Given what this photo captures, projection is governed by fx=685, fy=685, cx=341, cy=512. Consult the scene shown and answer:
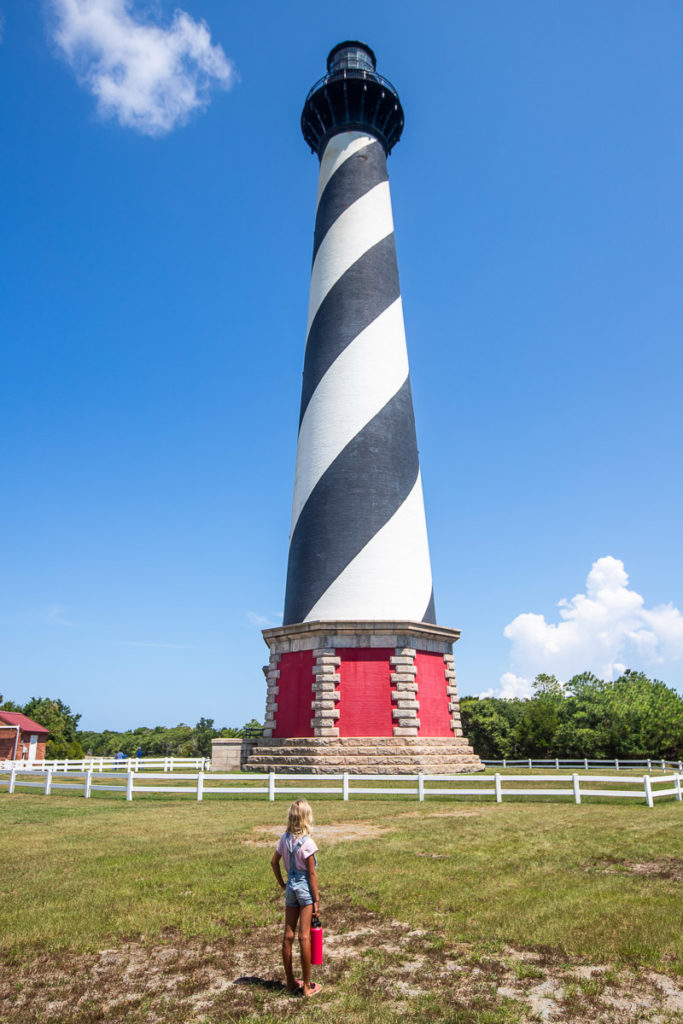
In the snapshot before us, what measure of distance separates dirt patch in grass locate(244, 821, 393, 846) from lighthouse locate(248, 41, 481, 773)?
708 centimetres

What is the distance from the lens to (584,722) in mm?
37219

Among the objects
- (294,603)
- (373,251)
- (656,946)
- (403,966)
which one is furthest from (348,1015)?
(373,251)

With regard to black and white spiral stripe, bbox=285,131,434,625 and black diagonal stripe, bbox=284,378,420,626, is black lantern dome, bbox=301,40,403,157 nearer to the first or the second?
black and white spiral stripe, bbox=285,131,434,625

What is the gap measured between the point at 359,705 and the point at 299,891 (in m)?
15.0

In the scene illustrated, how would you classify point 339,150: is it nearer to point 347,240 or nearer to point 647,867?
point 347,240

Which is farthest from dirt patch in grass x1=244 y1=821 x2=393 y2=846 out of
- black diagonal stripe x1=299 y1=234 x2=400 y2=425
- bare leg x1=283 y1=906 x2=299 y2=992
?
black diagonal stripe x1=299 y1=234 x2=400 y2=425

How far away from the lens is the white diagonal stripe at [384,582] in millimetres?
21141

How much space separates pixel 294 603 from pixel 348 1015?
17.7 meters

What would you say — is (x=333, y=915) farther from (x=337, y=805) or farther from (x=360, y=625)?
(x=360, y=625)

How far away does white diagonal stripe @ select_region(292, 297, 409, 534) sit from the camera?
23.0m

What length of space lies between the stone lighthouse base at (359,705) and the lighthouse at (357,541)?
1.6 inches

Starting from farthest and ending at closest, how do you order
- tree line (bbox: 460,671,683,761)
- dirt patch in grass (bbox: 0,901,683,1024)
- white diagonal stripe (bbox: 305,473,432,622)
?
tree line (bbox: 460,671,683,761)
white diagonal stripe (bbox: 305,473,432,622)
dirt patch in grass (bbox: 0,901,683,1024)

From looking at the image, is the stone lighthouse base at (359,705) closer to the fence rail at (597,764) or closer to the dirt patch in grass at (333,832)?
the dirt patch in grass at (333,832)

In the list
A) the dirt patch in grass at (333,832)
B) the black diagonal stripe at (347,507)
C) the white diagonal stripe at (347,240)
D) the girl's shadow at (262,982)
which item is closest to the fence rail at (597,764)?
the black diagonal stripe at (347,507)
